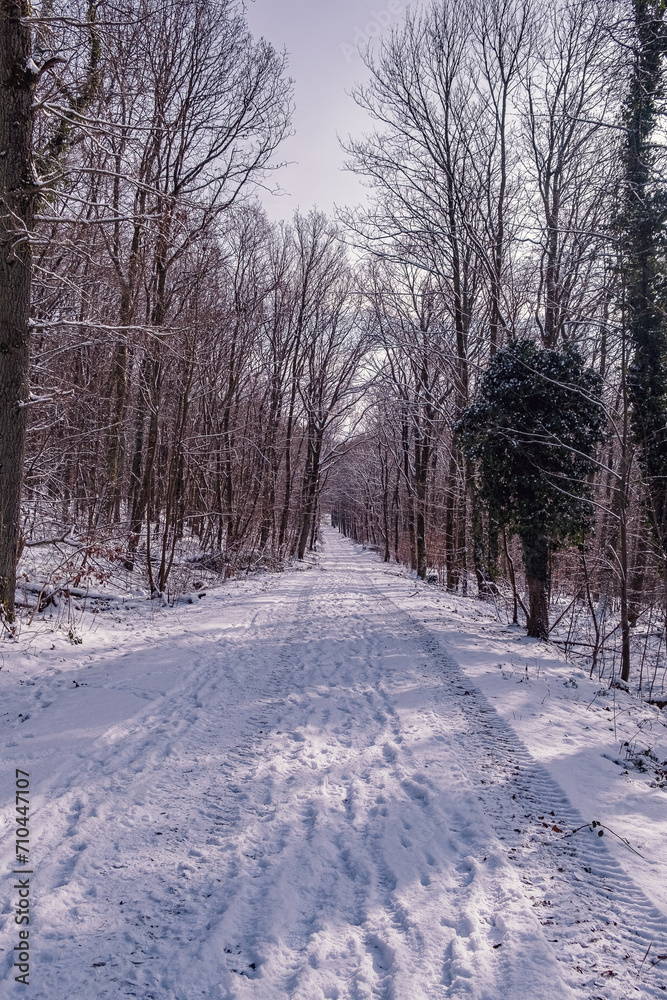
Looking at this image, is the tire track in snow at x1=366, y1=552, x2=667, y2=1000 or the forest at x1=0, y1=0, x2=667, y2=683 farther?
the forest at x1=0, y1=0, x2=667, y2=683

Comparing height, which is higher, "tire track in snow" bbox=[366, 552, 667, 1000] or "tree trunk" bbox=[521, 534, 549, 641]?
"tree trunk" bbox=[521, 534, 549, 641]

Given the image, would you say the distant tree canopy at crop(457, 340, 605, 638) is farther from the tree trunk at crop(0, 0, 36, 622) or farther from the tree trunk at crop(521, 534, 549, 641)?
the tree trunk at crop(0, 0, 36, 622)

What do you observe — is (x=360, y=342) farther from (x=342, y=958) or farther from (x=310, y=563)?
(x=342, y=958)

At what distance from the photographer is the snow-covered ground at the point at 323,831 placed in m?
2.28

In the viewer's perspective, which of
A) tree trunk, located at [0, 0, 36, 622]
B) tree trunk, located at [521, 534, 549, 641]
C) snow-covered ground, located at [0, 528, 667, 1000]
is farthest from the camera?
tree trunk, located at [521, 534, 549, 641]

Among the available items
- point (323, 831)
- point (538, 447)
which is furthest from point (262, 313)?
point (323, 831)

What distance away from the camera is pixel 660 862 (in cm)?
314

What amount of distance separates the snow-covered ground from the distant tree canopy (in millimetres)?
2961

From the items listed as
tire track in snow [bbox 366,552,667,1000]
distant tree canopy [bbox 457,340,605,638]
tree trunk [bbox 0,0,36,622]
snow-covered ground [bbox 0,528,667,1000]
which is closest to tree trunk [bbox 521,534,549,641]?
distant tree canopy [bbox 457,340,605,638]

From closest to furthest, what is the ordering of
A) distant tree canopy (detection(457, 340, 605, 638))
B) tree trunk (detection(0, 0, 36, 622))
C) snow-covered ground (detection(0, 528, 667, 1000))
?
snow-covered ground (detection(0, 528, 667, 1000)) < tree trunk (detection(0, 0, 36, 622)) < distant tree canopy (detection(457, 340, 605, 638))

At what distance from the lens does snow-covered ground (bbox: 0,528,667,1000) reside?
2275 millimetres

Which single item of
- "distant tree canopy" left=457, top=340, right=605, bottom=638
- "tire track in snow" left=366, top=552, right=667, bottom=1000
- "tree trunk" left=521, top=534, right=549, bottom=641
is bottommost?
"tire track in snow" left=366, top=552, right=667, bottom=1000

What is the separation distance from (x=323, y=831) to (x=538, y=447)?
7.19m

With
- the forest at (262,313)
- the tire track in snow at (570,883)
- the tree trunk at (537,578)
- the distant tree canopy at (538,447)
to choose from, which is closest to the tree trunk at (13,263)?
the forest at (262,313)
